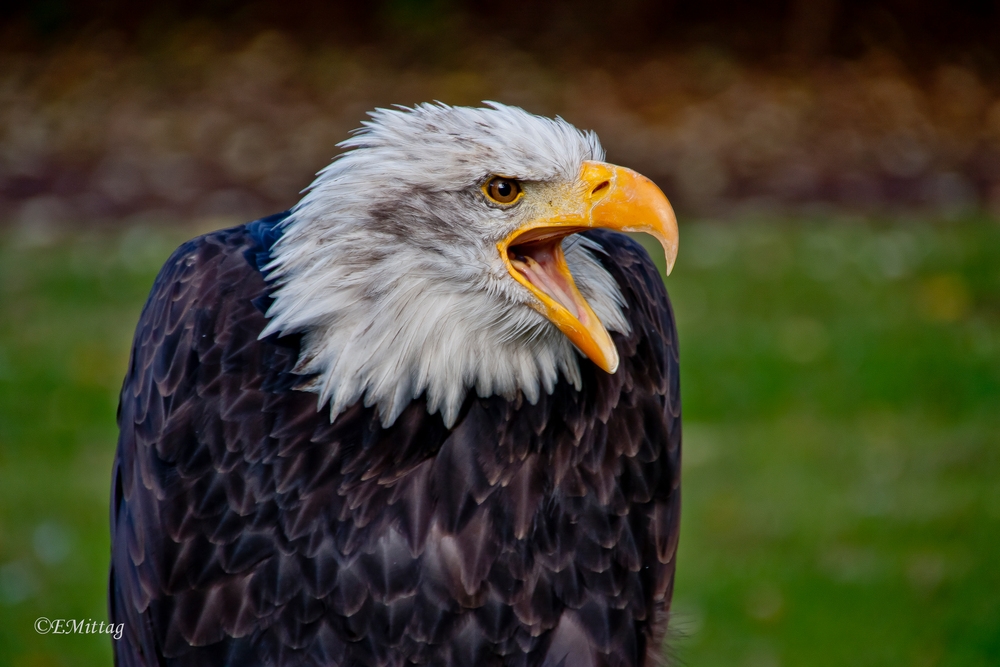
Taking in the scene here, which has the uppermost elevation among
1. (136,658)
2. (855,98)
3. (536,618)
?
(855,98)

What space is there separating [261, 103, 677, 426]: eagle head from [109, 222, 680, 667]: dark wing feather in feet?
0.35

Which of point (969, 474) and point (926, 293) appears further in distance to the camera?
point (926, 293)

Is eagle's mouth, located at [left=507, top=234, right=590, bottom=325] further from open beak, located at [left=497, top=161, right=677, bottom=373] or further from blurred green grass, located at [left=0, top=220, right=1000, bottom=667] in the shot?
blurred green grass, located at [left=0, top=220, right=1000, bottom=667]

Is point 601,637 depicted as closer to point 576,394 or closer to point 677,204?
point 576,394

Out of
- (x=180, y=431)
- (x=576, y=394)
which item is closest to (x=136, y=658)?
(x=180, y=431)

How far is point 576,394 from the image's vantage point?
2.48 m

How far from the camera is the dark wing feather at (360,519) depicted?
94.0 inches

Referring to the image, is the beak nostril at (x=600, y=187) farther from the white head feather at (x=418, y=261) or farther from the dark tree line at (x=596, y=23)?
the dark tree line at (x=596, y=23)

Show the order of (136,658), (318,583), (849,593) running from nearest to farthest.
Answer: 1. (318,583)
2. (136,658)
3. (849,593)

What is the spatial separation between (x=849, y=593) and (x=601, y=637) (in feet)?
7.64

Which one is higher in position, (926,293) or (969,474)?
(926,293)

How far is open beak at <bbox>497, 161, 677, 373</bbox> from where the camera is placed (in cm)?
227
